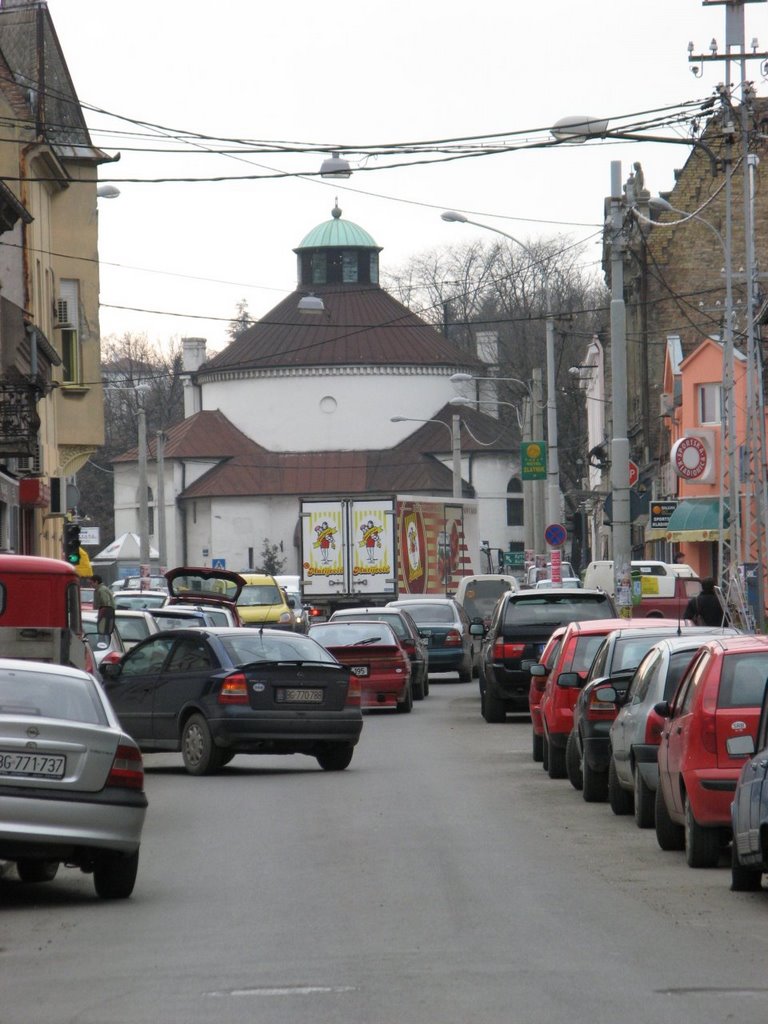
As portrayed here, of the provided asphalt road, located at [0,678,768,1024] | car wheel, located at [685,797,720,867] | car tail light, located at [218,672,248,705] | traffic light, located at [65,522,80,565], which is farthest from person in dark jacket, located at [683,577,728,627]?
car wheel, located at [685,797,720,867]

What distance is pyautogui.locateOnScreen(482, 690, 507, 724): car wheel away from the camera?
2683 cm

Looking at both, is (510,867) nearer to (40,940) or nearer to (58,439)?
(40,940)

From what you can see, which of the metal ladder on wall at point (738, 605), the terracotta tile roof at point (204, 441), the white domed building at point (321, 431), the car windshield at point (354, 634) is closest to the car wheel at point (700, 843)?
the car windshield at point (354, 634)

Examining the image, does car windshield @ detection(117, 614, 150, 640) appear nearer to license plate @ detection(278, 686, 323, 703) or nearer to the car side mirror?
license plate @ detection(278, 686, 323, 703)

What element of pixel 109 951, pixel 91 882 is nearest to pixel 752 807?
pixel 109 951

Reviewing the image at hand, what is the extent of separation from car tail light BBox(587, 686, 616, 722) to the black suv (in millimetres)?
10046

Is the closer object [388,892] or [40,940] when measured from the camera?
[40,940]

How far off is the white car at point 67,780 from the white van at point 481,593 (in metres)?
36.9

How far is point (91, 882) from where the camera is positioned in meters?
11.9

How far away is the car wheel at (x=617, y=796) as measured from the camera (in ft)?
49.5

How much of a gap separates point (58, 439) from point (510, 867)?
32463 mm

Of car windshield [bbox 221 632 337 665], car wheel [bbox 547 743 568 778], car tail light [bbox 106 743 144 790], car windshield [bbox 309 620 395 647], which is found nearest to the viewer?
car tail light [bbox 106 743 144 790]

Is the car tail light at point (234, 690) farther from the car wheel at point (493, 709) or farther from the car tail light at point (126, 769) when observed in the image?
the car wheel at point (493, 709)

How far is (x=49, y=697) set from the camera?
10.7 m
